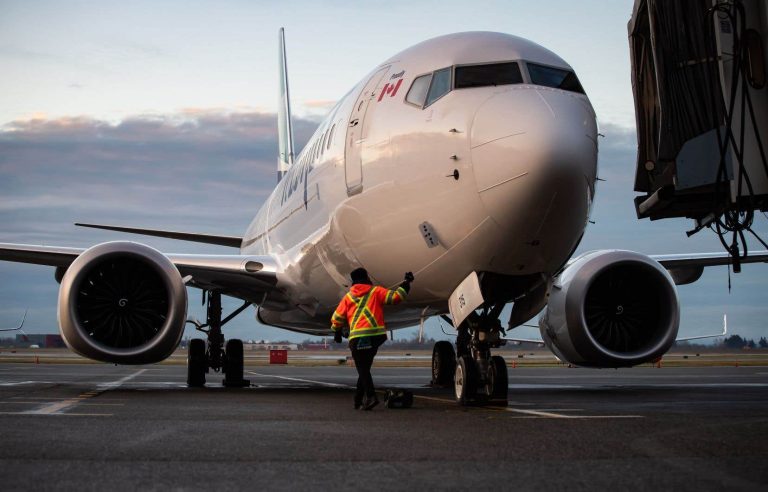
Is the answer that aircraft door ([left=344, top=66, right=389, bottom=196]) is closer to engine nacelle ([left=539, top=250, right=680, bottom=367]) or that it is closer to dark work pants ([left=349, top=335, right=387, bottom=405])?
dark work pants ([left=349, top=335, right=387, bottom=405])

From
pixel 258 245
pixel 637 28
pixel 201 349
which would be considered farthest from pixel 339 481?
pixel 258 245

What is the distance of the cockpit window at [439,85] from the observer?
9.88 m

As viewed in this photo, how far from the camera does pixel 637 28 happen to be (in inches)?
344

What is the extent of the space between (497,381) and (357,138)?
3.15m

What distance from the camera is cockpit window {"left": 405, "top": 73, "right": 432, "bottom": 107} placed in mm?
10125

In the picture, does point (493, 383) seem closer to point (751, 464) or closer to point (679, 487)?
point (751, 464)

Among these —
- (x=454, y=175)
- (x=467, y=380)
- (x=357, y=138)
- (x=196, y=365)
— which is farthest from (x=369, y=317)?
(x=196, y=365)

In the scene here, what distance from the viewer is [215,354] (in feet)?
54.8

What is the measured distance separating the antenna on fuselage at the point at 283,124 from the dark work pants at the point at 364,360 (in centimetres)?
1718

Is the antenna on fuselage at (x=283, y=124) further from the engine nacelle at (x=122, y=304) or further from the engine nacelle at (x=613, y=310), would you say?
the engine nacelle at (x=613, y=310)

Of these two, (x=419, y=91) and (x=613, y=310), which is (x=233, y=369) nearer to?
(x=613, y=310)

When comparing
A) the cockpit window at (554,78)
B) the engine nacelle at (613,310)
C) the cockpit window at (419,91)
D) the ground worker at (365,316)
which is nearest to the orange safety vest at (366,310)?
the ground worker at (365,316)

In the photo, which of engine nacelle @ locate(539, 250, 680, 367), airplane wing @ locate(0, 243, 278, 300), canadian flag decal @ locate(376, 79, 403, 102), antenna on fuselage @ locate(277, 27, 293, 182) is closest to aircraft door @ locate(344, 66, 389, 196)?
canadian flag decal @ locate(376, 79, 403, 102)

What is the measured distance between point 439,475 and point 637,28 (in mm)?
5377
